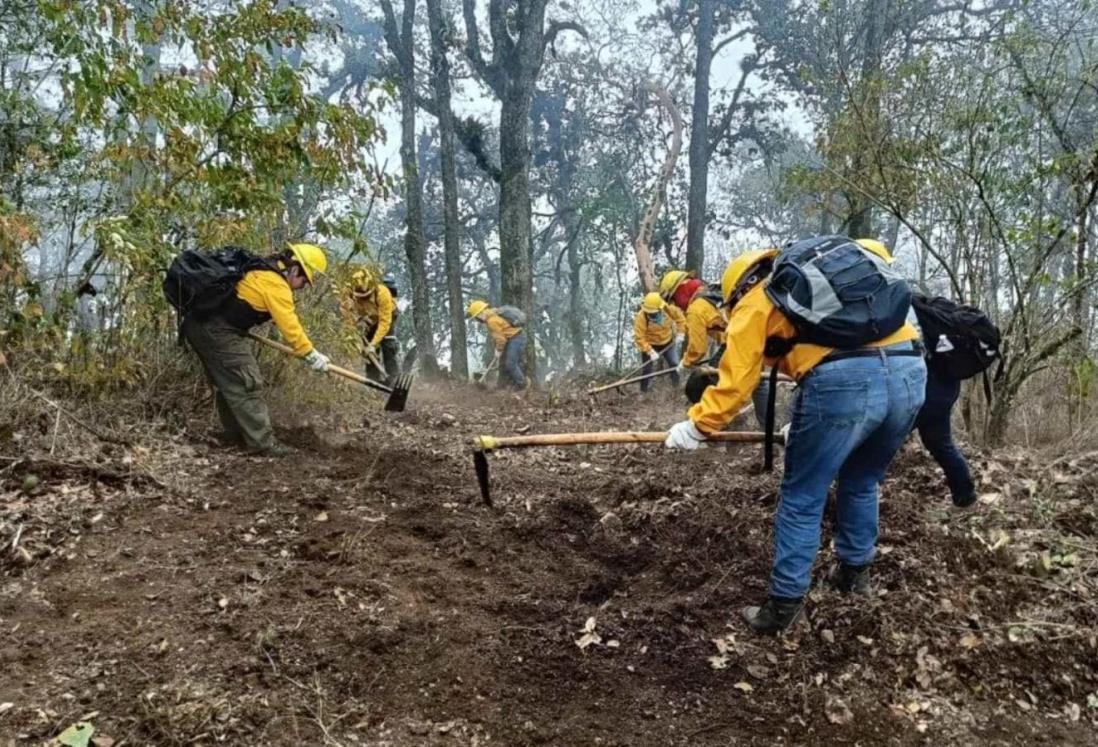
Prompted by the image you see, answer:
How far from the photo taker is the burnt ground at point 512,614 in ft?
9.30

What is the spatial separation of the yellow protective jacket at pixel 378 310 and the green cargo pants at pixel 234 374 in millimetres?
3874

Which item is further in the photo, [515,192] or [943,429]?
[515,192]

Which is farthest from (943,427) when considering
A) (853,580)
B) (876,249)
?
(876,249)

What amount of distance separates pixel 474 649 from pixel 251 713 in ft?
3.03

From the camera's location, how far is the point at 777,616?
11.0 ft

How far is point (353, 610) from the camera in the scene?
3.52 m

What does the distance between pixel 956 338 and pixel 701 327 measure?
150 inches

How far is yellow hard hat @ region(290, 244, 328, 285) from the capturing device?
594cm

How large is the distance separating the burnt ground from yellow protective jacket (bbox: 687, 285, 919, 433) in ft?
3.51

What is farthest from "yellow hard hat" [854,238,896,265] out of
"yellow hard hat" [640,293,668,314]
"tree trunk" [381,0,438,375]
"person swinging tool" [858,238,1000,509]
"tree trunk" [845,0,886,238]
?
"tree trunk" [381,0,438,375]

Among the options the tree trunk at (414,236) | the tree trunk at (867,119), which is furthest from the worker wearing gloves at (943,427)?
the tree trunk at (414,236)

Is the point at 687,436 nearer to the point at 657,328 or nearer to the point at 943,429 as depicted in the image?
the point at 943,429

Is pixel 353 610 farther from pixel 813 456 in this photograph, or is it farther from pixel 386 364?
pixel 386 364

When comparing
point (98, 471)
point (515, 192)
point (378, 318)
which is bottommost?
point (98, 471)
